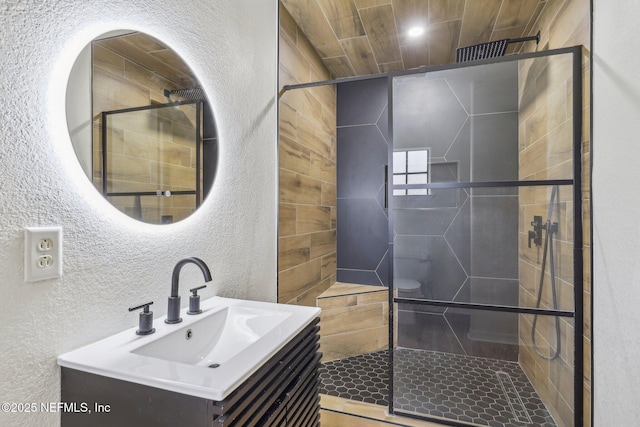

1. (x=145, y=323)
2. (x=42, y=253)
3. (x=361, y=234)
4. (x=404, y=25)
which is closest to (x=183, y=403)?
(x=145, y=323)

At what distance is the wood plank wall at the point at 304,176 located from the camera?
2180 mm

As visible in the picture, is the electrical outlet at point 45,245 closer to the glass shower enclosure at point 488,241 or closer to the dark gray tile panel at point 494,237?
the glass shower enclosure at point 488,241

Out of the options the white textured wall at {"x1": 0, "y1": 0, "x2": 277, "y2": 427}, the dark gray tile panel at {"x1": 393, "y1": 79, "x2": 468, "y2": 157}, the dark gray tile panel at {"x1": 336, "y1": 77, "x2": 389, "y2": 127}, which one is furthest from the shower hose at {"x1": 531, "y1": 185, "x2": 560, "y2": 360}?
the dark gray tile panel at {"x1": 336, "y1": 77, "x2": 389, "y2": 127}

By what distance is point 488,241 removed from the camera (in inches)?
67.5

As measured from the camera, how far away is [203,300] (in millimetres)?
1347

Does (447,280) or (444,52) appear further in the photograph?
(444,52)

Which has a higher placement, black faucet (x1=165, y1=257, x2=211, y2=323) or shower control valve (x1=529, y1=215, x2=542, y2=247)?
shower control valve (x1=529, y1=215, x2=542, y2=247)

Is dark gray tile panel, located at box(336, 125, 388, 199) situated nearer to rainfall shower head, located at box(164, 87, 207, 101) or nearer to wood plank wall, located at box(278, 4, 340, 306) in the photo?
wood plank wall, located at box(278, 4, 340, 306)

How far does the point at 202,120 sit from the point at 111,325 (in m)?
0.86

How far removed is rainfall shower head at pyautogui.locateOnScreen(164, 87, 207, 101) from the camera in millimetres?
1239

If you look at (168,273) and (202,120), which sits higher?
(202,120)
